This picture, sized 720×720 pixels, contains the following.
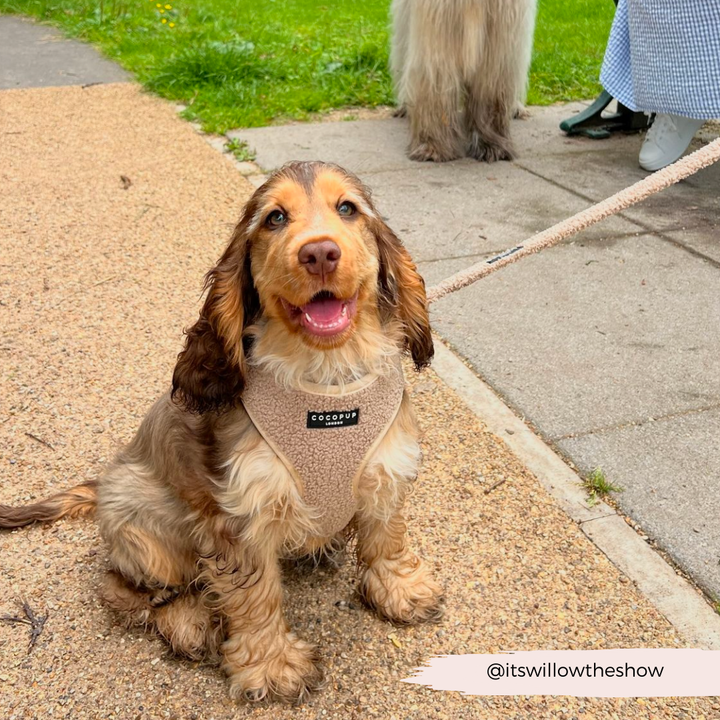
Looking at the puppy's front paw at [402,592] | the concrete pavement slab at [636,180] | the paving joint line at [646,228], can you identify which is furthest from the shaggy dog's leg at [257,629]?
the concrete pavement slab at [636,180]

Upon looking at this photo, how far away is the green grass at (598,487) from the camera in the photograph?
3.58 m

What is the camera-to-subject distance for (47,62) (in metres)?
11.5

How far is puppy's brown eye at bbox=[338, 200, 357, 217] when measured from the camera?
8.50 ft

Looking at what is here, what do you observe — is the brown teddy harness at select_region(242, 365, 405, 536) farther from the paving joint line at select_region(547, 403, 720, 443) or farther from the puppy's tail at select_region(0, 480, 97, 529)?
the paving joint line at select_region(547, 403, 720, 443)

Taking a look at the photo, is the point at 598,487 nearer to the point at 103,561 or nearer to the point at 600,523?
the point at 600,523

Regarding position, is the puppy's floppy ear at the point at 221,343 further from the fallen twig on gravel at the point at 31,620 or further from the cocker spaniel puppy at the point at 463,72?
the cocker spaniel puppy at the point at 463,72

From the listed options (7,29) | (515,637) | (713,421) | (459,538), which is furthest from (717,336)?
(7,29)

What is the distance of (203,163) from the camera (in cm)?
772

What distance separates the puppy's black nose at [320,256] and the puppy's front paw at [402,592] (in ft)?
3.95

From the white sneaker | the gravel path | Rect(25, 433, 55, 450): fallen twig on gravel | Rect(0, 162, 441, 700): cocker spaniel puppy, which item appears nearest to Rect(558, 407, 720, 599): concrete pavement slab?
the gravel path

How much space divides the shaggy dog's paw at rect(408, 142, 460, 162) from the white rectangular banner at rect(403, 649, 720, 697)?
5.52 m

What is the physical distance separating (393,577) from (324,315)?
3.55 feet

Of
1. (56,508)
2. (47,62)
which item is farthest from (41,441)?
(47,62)

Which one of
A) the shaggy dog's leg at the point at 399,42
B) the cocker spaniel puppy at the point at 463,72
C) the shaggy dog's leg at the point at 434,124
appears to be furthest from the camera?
the shaggy dog's leg at the point at 399,42
